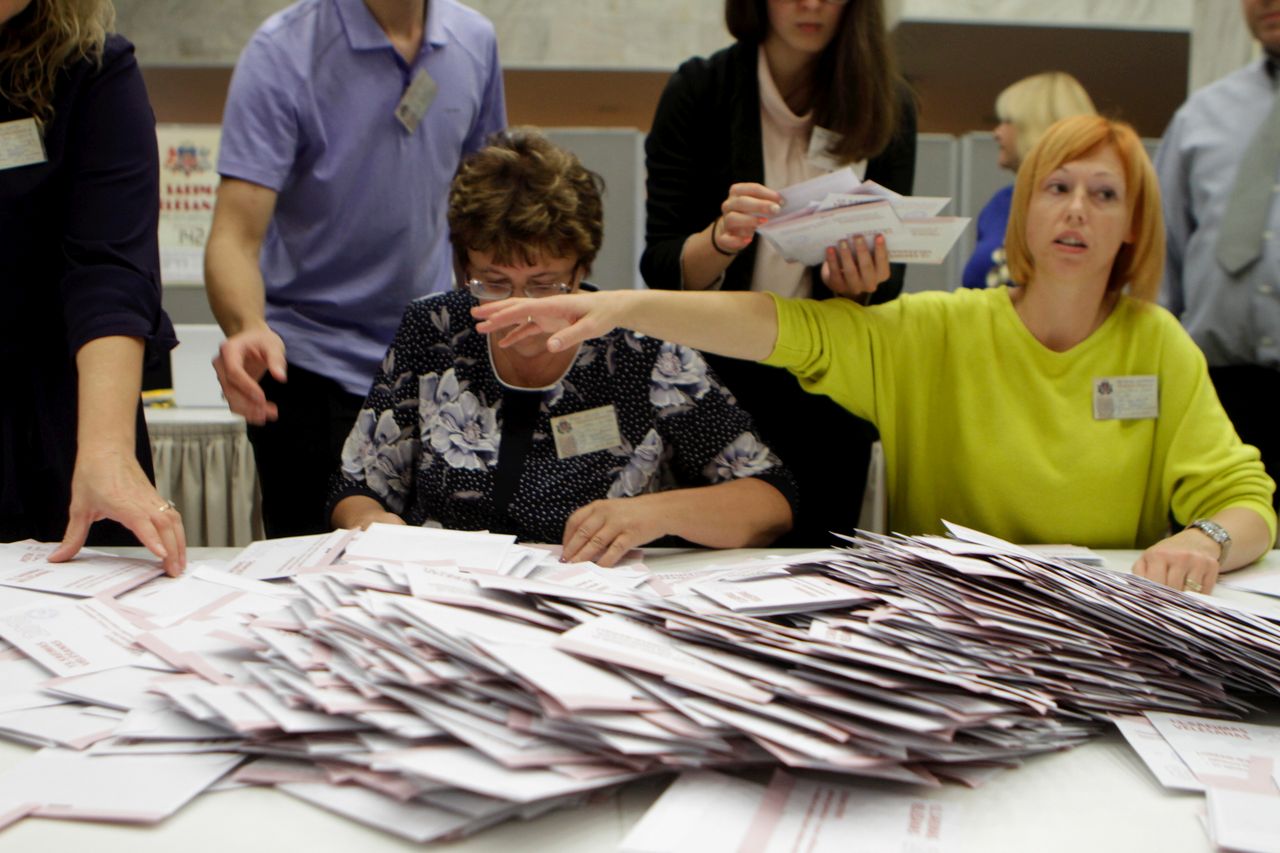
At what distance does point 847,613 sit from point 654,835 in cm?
30

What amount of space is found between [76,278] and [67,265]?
6cm

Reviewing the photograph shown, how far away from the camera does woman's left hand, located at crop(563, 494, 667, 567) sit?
1297mm

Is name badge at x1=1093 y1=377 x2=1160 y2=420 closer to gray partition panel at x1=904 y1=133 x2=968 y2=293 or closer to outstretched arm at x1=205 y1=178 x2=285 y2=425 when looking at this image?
outstretched arm at x1=205 y1=178 x2=285 y2=425

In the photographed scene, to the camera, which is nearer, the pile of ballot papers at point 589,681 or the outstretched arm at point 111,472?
the pile of ballot papers at point 589,681

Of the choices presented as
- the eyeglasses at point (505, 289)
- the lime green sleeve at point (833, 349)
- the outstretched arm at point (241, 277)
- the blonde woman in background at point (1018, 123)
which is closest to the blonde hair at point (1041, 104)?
the blonde woman in background at point (1018, 123)

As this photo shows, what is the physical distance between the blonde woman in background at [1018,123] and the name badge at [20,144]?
8.17 feet

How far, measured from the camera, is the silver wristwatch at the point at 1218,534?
4.35ft

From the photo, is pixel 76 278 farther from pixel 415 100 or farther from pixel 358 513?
pixel 415 100

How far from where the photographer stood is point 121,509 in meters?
1.19

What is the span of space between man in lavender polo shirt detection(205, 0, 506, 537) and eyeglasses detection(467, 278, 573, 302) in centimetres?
43

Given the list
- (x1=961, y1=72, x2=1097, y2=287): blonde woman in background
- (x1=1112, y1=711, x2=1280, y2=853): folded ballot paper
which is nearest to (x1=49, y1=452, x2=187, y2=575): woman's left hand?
(x1=1112, y1=711, x2=1280, y2=853): folded ballot paper

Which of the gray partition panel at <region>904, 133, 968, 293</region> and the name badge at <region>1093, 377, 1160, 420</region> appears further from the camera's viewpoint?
the gray partition panel at <region>904, 133, 968, 293</region>

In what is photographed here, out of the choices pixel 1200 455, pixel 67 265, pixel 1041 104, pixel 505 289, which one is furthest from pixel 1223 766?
pixel 1041 104

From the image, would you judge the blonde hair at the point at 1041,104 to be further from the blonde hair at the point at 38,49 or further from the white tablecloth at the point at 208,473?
the blonde hair at the point at 38,49
